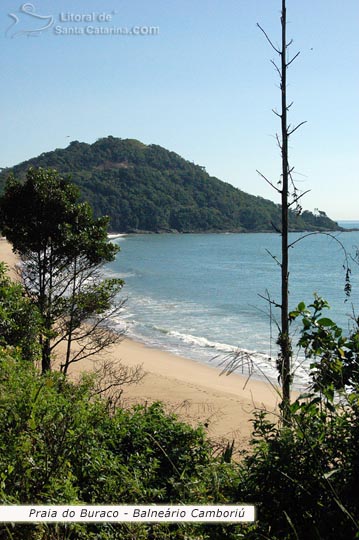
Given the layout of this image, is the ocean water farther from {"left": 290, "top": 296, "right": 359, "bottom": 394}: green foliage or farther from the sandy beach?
the sandy beach

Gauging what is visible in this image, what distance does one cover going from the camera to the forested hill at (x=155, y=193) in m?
134

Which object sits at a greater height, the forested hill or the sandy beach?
the forested hill

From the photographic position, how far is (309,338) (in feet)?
10.7

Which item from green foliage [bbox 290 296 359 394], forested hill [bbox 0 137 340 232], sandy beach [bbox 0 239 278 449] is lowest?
sandy beach [bbox 0 239 278 449]

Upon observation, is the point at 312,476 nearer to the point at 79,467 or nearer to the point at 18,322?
the point at 79,467

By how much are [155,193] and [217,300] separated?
352ft

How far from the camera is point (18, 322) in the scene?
8461 mm

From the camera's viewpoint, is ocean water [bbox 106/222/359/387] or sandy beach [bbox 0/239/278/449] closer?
sandy beach [bbox 0/239/278/449]

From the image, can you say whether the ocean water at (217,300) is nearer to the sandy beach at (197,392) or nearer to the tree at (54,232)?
the sandy beach at (197,392)

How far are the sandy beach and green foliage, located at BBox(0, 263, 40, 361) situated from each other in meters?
4.31

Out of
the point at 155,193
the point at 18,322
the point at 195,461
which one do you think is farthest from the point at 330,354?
the point at 155,193

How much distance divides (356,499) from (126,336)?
872 inches

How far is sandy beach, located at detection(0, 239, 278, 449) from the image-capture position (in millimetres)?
13033

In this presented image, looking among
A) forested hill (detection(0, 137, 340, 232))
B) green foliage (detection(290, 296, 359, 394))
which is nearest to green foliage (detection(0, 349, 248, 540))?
green foliage (detection(290, 296, 359, 394))
